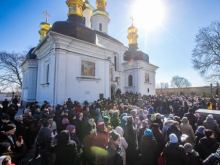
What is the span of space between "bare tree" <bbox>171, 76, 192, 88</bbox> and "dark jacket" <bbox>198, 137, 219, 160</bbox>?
6729cm

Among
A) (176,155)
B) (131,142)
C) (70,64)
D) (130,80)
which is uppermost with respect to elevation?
(70,64)

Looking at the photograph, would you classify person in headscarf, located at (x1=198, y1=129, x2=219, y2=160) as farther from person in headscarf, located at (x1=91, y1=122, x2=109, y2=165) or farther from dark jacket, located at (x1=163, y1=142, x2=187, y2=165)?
person in headscarf, located at (x1=91, y1=122, x2=109, y2=165)

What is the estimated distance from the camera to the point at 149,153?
3.22 metres

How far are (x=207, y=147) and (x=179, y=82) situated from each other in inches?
2675

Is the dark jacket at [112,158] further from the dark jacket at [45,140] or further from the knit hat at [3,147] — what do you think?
the knit hat at [3,147]

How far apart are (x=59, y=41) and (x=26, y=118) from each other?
758cm

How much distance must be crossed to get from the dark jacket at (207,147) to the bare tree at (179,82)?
67.3 m

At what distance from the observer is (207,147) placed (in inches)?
124

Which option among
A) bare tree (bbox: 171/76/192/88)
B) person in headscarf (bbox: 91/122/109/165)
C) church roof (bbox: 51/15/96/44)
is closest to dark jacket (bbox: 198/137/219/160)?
person in headscarf (bbox: 91/122/109/165)

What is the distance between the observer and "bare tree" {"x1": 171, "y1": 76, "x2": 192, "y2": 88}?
61906 mm

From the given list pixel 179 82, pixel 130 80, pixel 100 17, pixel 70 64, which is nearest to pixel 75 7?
pixel 70 64

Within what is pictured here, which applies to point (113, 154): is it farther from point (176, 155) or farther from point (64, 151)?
point (176, 155)

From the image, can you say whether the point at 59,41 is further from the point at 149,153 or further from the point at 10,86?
the point at 10,86

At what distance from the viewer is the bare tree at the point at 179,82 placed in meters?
61.9
